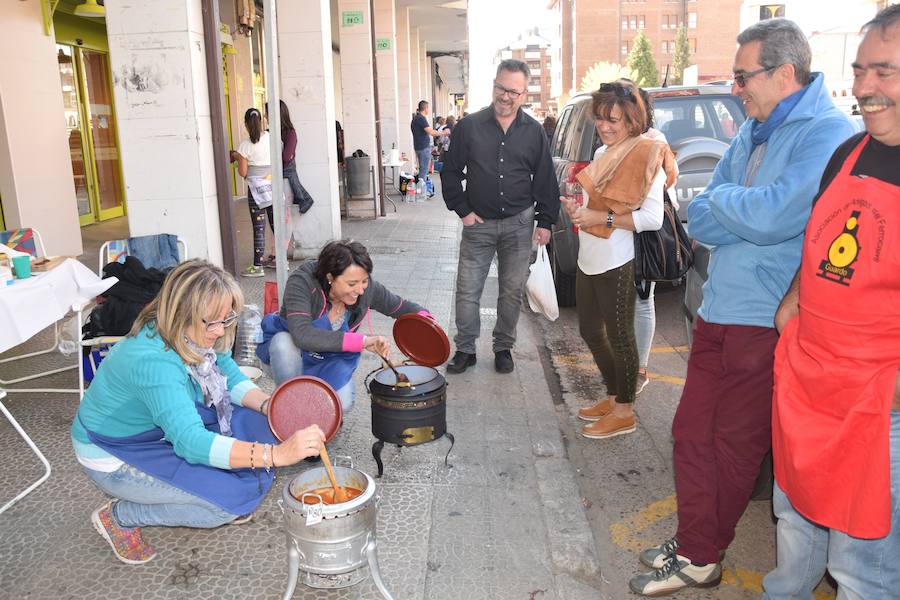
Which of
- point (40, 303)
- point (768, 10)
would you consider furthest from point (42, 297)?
point (768, 10)

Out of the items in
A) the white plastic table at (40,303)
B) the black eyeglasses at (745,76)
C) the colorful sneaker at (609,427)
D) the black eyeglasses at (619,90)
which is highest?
the black eyeglasses at (619,90)

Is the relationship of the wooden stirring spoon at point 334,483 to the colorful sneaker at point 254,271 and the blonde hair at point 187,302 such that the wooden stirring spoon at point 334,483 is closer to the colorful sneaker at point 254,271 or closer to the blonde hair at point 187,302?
the blonde hair at point 187,302

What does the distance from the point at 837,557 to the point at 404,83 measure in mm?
20380

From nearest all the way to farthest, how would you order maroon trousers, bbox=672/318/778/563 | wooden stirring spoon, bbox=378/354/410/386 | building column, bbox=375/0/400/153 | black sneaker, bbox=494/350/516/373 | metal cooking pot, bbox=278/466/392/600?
metal cooking pot, bbox=278/466/392/600 → maroon trousers, bbox=672/318/778/563 → wooden stirring spoon, bbox=378/354/410/386 → black sneaker, bbox=494/350/516/373 → building column, bbox=375/0/400/153

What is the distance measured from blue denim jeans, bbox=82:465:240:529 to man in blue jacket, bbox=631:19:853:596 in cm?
169

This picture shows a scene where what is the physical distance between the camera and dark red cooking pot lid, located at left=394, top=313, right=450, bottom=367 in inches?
138

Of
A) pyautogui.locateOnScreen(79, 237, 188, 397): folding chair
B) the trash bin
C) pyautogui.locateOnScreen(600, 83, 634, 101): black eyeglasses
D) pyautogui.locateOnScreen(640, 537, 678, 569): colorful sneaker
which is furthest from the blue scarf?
the trash bin

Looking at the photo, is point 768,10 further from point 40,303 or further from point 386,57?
point 386,57

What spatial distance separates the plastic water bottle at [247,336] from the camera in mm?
4180

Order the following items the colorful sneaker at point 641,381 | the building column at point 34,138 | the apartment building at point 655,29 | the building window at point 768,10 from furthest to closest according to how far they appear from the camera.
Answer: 1. the apartment building at point 655,29
2. the building window at point 768,10
3. the building column at point 34,138
4. the colorful sneaker at point 641,381

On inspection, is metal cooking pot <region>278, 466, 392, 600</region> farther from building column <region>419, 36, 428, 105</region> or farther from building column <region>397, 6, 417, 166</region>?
building column <region>419, 36, 428, 105</region>

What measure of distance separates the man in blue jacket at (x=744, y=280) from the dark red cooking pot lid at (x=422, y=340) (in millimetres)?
1215

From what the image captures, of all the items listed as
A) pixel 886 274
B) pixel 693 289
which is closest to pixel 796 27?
pixel 886 274

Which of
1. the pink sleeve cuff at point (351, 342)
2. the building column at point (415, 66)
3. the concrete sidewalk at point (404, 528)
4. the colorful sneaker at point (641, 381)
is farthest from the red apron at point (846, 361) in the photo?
the building column at point (415, 66)
